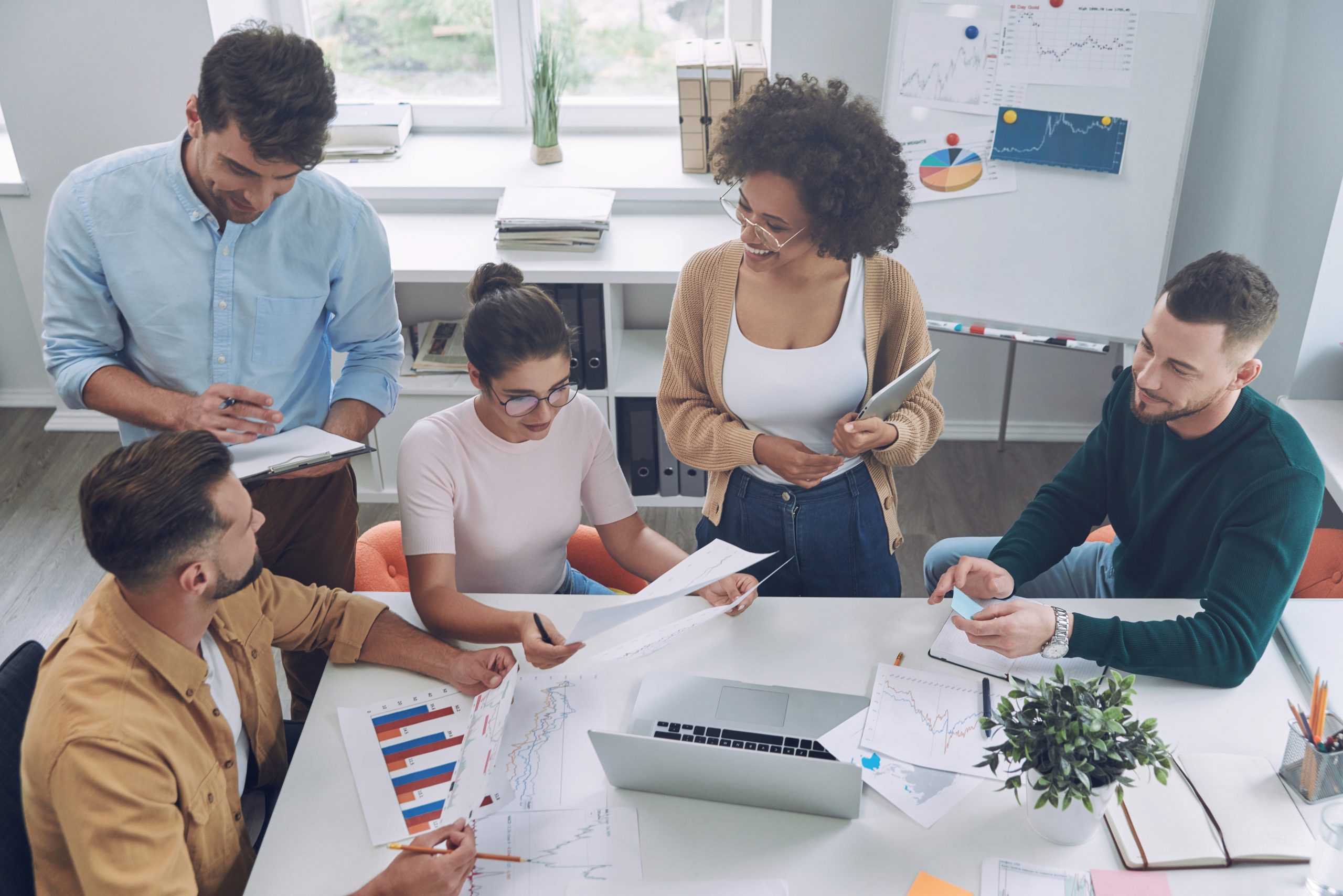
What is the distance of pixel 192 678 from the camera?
1.40 m

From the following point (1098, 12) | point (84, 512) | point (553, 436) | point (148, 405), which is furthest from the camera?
point (1098, 12)

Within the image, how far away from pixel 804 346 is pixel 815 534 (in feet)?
1.20

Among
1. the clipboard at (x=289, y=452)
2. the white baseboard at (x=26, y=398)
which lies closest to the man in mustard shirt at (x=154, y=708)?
the clipboard at (x=289, y=452)

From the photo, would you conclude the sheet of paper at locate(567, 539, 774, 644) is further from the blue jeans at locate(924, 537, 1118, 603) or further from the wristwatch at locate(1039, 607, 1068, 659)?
the blue jeans at locate(924, 537, 1118, 603)

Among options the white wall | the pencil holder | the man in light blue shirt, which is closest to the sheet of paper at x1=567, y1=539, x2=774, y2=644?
the man in light blue shirt

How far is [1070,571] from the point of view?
2215 millimetres

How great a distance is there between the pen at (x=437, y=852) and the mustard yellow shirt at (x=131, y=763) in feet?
0.82

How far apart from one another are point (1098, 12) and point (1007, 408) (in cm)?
129

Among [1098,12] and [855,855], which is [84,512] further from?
[1098,12]

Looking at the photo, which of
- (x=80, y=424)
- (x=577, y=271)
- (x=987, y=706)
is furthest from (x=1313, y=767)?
(x=80, y=424)

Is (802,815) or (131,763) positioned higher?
(131,763)

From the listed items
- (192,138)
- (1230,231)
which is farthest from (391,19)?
(1230,231)

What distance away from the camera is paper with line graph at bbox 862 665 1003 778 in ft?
4.99

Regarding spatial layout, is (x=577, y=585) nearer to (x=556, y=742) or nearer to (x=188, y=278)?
(x=556, y=742)
